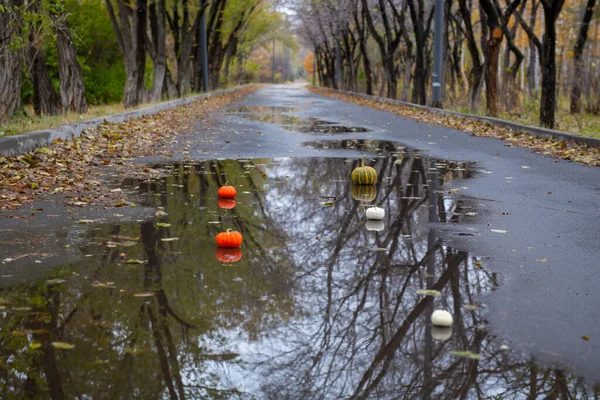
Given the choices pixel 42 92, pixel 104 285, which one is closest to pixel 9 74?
pixel 42 92

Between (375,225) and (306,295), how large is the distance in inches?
88.8

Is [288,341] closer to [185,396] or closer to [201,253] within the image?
[185,396]

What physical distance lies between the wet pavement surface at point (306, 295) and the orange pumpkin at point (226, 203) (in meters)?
0.02

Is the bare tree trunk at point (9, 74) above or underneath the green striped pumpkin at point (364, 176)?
above

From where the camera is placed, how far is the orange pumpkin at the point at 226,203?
24.7ft

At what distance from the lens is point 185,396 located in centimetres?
308

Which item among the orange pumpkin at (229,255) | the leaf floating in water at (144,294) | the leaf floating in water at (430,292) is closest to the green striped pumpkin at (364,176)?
the orange pumpkin at (229,255)

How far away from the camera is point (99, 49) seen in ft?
115

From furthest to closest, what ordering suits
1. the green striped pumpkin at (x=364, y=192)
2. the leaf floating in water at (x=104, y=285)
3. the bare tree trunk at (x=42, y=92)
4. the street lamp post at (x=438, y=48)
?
1. the street lamp post at (x=438, y=48)
2. the bare tree trunk at (x=42, y=92)
3. the green striped pumpkin at (x=364, y=192)
4. the leaf floating in water at (x=104, y=285)

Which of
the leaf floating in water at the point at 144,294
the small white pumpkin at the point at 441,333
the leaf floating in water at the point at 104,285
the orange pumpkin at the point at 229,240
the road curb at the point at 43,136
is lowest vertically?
the small white pumpkin at the point at 441,333

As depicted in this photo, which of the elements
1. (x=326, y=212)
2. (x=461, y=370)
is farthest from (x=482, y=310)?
(x=326, y=212)

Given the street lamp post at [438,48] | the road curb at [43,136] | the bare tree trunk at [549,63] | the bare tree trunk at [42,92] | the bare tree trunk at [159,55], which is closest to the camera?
the road curb at [43,136]

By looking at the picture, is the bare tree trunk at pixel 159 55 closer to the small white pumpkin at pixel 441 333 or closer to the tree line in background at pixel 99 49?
the tree line in background at pixel 99 49

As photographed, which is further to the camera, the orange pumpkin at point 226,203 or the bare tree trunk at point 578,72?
the bare tree trunk at point 578,72
